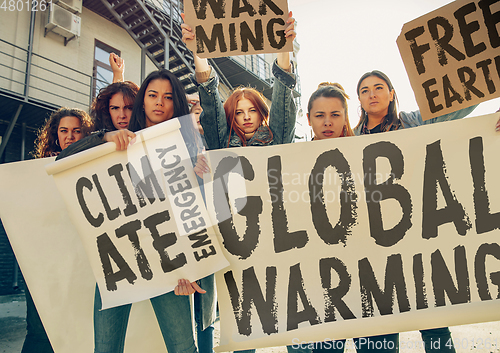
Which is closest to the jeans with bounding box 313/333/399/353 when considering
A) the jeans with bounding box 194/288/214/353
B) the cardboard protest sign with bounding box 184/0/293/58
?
the jeans with bounding box 194/288/214/353

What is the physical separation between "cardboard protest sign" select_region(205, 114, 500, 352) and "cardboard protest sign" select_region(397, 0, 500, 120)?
163 mm

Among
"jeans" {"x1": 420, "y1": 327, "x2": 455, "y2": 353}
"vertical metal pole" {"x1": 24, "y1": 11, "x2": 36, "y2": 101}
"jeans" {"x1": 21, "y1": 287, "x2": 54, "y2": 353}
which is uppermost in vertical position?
"vertical metal pole" {"x1": 24, "y1": 11, "x2": 36, "y2": 101}

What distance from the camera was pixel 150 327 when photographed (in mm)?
2188

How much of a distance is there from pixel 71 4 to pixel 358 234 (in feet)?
31.8

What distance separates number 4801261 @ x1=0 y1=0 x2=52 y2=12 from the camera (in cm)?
741

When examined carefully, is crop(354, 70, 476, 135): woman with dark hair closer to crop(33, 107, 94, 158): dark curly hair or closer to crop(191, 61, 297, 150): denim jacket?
crop(191, 61, 297, 150): denim jacket

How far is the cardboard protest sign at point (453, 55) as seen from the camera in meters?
1.78

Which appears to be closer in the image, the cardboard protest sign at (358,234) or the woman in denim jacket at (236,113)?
the cardboard protest sign at (358,234)

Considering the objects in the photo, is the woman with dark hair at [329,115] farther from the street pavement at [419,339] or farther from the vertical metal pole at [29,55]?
the vertical metal pole at [29,55]

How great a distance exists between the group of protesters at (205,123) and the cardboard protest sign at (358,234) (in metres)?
0.18

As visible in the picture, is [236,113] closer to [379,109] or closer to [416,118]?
[379,109]

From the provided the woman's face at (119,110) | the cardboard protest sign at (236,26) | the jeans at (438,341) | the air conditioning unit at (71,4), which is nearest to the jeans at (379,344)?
the jeans at (438,341)

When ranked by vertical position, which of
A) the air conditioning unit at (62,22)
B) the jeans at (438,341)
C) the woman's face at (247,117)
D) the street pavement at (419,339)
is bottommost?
the street pavement at (419,339)

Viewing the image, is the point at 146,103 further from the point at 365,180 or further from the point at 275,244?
the point at 365,180
